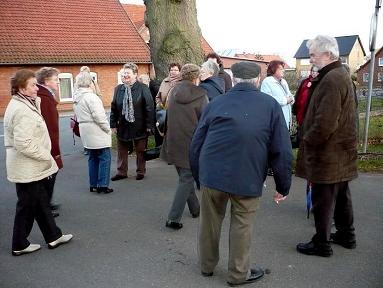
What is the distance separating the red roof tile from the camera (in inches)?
938

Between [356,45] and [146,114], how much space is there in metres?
79.2

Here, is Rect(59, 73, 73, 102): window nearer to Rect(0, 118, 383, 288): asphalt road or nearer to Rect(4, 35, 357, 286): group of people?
Rect(0, 118, 383, 288): asphalt road

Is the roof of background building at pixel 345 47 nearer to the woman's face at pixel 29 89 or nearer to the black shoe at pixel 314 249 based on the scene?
the black shoe at pixel 314 249

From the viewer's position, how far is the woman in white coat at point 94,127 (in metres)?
6.47

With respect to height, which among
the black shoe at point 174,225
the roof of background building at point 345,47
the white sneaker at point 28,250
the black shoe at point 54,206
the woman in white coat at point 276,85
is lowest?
the black shoe at point 54,206

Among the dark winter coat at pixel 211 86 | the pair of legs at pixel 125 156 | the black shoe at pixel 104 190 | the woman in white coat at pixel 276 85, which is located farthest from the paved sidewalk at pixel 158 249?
the dark winter coat at pixel 211 86

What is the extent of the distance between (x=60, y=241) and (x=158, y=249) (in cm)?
107

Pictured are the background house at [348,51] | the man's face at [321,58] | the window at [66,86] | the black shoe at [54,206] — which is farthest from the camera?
the background house at [348,51]

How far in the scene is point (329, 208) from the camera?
4195mm

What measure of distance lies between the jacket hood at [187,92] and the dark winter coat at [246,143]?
140cm

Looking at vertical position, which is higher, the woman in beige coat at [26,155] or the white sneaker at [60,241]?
the woman in beige coat at [26,155]

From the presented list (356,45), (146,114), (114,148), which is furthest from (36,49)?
(356,45)

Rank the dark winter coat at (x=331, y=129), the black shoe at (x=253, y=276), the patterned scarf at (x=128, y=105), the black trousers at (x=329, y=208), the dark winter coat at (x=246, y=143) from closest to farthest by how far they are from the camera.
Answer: the dark winter coat at (x=246, y=143), the black shoe at (x=253, y=276), the dark winter coat at (x=331, y=129), the black trousers at (x=329, y=208), the patterned scarf at (x=128, y=105)

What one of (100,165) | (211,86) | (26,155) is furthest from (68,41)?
(26,155)
